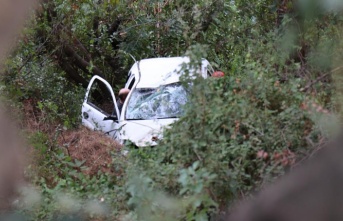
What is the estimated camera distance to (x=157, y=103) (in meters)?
8.89

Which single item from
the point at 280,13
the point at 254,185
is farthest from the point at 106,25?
the point at 254,185

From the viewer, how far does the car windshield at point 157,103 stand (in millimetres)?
8695

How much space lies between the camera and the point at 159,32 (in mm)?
13180

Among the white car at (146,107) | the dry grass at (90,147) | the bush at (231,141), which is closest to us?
the bush at (231,141)

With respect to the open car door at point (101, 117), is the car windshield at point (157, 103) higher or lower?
higher

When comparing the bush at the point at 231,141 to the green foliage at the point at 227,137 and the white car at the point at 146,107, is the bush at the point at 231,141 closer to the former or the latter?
the green foliage at the point at 227,137

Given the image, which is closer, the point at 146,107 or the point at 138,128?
the point at 138,128

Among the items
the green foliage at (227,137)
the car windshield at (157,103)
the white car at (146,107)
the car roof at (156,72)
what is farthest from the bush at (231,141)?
the car roof at (156,72)

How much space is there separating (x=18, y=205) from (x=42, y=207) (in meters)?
0.68

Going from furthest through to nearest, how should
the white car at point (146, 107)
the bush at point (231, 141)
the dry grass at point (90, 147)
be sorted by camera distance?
the white car at point (146, 107)
the dry grass at point (90, 147)
the bush at point (231, 141)

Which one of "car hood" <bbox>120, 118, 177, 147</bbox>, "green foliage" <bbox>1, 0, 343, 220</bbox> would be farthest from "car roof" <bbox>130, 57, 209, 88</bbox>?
"green foliage" <bbox>1, 0, 343, 220</bbox>

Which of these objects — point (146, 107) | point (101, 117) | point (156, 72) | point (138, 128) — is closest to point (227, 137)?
point (138, 128)

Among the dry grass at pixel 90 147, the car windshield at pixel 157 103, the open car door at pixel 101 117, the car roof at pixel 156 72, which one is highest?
the car roof at pixel 156 72

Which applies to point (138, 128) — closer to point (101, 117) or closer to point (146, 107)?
point (146, 107)
